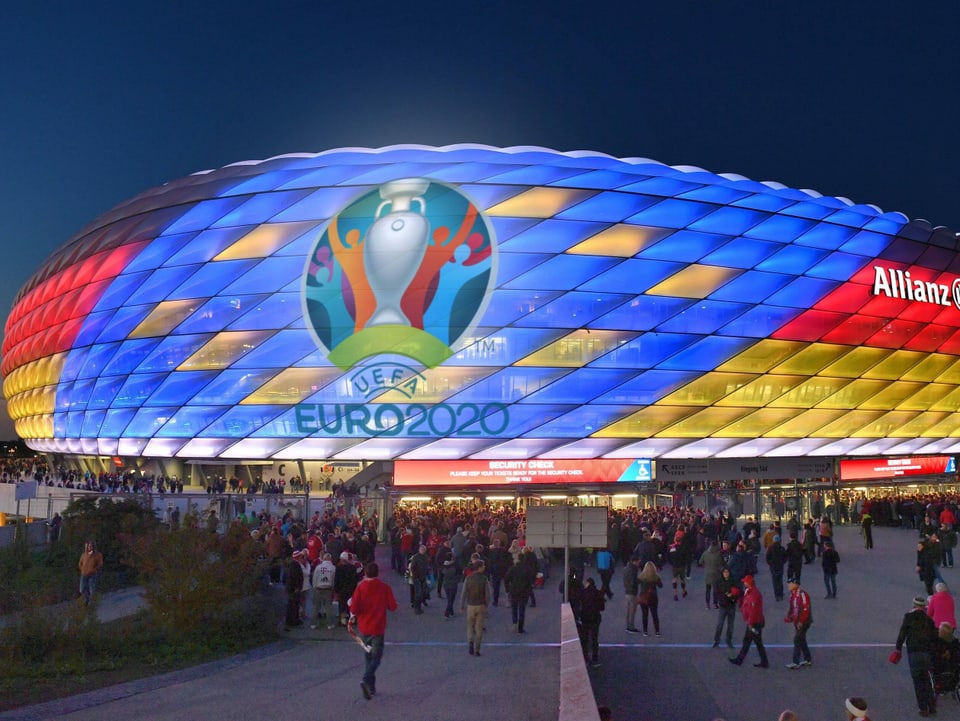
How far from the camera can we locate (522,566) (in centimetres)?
1310

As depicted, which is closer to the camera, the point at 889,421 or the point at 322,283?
the point at 322,283

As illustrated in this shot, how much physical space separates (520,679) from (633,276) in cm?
2661

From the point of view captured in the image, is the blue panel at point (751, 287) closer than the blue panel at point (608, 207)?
No

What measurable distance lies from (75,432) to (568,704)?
4273cm

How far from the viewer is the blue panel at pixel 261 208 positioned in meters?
35.4

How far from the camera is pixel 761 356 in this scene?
36.3m

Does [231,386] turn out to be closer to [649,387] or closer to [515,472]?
[515,472]

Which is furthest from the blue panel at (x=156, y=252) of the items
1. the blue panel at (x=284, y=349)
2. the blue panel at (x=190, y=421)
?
the blue panel at (x=190, y=421)

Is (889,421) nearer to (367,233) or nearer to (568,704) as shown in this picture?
(367,233)

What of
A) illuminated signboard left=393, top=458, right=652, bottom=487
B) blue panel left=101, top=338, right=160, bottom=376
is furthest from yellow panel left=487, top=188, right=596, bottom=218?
blue panel left=101, top=338, right=160, bottom=376

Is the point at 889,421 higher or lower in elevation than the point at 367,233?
lower

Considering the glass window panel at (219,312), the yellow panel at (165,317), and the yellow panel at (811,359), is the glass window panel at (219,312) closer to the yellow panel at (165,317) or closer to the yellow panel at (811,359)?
the yellow panel at (165,317)

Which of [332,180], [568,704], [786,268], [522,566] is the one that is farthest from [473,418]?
[568,704]

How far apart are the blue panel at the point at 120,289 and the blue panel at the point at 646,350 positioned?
71.4 feet
